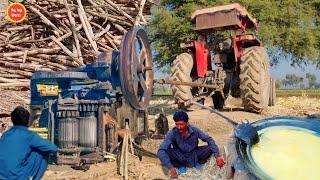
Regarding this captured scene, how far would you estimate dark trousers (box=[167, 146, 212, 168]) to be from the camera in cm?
588

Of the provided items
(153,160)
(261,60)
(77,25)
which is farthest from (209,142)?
(77,25)

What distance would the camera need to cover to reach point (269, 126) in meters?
3.47

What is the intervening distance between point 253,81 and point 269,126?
24.7ft

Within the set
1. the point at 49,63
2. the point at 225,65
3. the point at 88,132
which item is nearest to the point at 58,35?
the point at 49,63

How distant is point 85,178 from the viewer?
6844mm

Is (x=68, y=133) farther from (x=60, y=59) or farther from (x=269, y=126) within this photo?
(x=60, y=59)

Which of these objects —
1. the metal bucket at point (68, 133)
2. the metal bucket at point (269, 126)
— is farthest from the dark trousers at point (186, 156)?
the metal bucket at point (269, 126)

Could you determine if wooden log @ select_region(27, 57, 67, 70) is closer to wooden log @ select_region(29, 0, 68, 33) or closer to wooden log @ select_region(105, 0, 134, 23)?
wooden log @ select_region(29, 0, 68, 33)

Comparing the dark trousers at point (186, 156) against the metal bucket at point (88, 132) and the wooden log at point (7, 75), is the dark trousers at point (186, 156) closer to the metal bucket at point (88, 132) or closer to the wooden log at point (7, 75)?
the metal bucket at point (88, 132)

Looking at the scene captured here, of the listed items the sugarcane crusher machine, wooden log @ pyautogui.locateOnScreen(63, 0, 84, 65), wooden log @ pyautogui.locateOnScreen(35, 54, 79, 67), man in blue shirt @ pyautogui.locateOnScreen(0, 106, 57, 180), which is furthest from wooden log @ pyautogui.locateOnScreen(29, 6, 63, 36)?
man in blue shirt @ pyautogui.locateOnScreen(0, 106, 57, 180)

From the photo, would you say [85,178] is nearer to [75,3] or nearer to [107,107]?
[107,107]

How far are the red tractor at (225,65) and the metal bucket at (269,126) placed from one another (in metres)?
7.22

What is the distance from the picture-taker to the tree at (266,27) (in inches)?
889

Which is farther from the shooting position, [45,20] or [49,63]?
[45,20]
